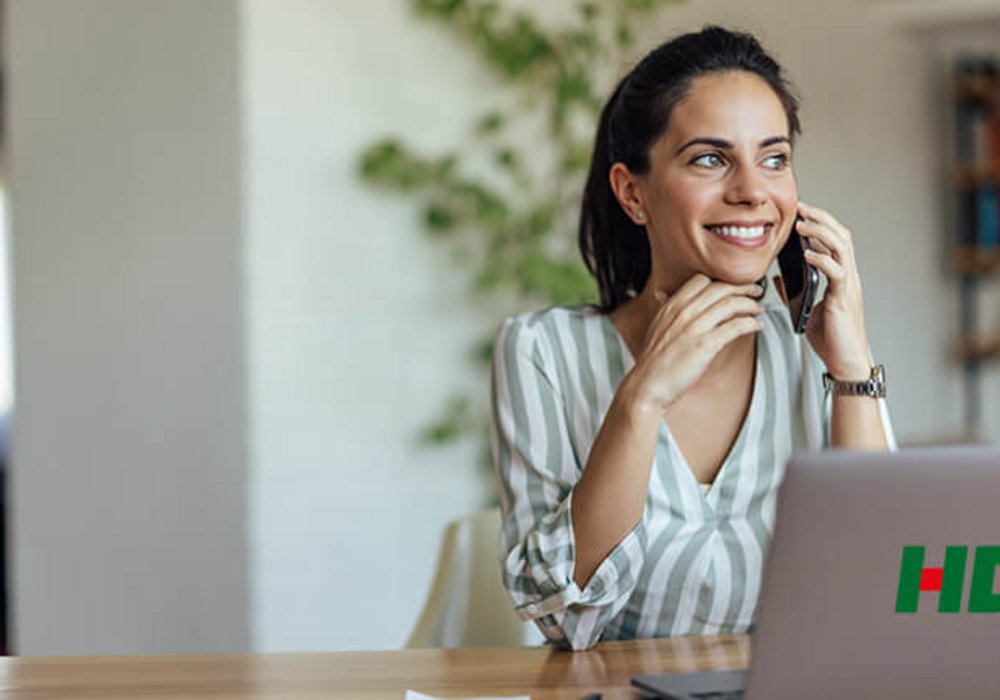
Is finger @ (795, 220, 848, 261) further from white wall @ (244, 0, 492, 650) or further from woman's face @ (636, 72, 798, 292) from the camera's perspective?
white wall @ (244, 0, 492, 650)

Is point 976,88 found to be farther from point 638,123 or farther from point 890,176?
point 638,123

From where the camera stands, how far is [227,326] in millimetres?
3162

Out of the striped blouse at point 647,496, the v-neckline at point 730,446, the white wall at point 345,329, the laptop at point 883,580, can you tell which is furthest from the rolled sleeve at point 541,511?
the white wall at point 345,329

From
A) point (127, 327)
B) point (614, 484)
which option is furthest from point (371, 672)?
point (127, 327)

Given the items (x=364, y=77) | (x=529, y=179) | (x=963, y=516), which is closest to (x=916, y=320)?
(x=529, y=179)

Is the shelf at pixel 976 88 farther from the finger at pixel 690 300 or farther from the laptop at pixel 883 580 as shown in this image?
the laptop at pixel 883 580

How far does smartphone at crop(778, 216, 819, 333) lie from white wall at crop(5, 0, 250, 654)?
4.94 ft

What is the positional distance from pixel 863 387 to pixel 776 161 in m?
0.30

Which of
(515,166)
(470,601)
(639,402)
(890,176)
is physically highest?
(890,176)

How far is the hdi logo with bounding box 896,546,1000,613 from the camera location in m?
1.15

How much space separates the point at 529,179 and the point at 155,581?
1.29 metres

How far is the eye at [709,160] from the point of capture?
1856 millimetres

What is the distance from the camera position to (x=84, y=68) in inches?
132

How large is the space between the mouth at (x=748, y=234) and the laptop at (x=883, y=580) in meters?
0.72
